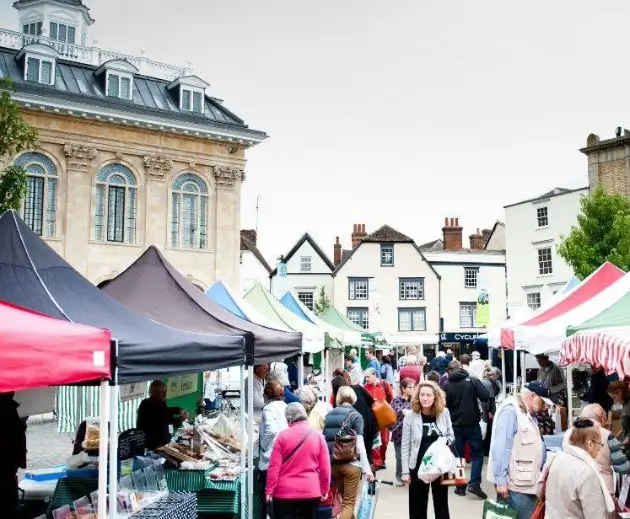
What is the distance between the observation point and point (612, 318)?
7.98 m

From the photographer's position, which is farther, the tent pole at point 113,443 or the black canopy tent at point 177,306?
the black canopy tent at point 177,306

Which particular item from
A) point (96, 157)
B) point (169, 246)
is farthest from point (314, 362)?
point (96, 157)

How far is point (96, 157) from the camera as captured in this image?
84.7 feet

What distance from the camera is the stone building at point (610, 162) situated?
117 feet

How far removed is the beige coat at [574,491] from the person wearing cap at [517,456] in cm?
147

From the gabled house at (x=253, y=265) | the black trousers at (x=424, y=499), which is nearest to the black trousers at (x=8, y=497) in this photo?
the black trousers at (x=424, y=499)

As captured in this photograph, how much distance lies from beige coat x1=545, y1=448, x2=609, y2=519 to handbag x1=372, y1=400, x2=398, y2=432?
530 cm

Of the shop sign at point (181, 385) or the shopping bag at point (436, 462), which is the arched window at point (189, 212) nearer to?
the shop sign at point (181, 385)

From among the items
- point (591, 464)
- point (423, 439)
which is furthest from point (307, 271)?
point (591, 464)

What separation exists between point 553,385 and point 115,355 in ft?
32.5

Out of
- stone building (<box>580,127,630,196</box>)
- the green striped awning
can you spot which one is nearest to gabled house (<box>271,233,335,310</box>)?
stone building (<box>580,127,630,196</box>)

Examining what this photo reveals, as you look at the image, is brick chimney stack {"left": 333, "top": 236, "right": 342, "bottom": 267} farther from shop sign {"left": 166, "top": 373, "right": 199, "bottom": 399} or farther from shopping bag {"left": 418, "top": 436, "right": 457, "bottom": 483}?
shopping bag {"left": 418, "top": 436, "right": 457, "bottom": 483}

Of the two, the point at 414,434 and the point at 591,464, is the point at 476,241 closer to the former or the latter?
the point at 414,434

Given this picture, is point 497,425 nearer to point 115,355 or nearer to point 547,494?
point 547,494
